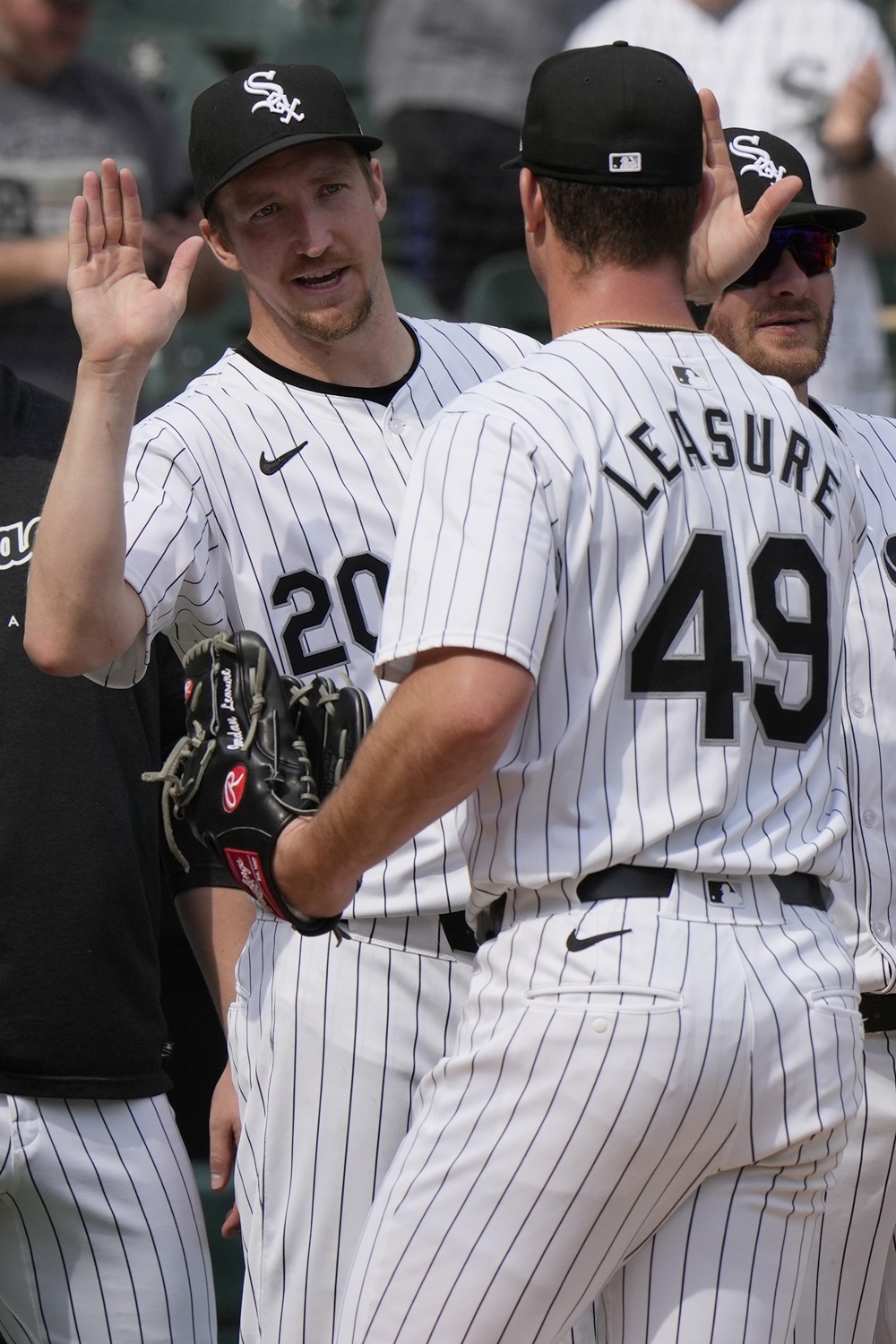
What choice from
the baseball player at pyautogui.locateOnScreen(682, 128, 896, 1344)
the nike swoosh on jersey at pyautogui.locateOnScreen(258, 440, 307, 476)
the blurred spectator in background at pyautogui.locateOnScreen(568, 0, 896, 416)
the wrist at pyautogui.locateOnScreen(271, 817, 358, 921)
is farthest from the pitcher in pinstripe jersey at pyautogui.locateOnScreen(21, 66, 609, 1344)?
the blurred spectator in background at pyautogui.locateOnScreen(568, 0, 896, 416)

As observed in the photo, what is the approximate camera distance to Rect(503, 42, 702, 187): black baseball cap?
184cm

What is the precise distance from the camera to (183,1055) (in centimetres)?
306

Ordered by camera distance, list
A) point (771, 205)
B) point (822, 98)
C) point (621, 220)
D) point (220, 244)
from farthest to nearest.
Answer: point (822, 98), point (220, 244), point (771, 205), point (621, 220)

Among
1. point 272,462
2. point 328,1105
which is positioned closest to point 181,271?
point 272,462

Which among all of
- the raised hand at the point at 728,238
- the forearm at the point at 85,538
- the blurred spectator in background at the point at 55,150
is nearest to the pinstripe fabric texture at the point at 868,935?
the raised hand at the point at 728,238

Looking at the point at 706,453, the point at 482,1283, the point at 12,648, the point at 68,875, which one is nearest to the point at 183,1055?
the point at 68,875

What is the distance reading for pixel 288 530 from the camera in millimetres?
2299

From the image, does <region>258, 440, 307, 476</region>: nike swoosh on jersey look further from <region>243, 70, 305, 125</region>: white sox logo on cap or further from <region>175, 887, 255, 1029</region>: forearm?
<region>175, 887, 255, 1029</region>: forearm

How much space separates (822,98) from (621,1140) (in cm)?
409

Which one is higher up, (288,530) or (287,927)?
(288,530)

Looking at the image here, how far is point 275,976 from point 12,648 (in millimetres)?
580

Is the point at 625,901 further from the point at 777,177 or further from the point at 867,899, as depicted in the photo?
the point at 777,177

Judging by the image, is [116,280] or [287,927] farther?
[287,927]

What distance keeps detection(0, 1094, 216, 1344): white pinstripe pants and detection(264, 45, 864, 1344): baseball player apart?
661 mm
